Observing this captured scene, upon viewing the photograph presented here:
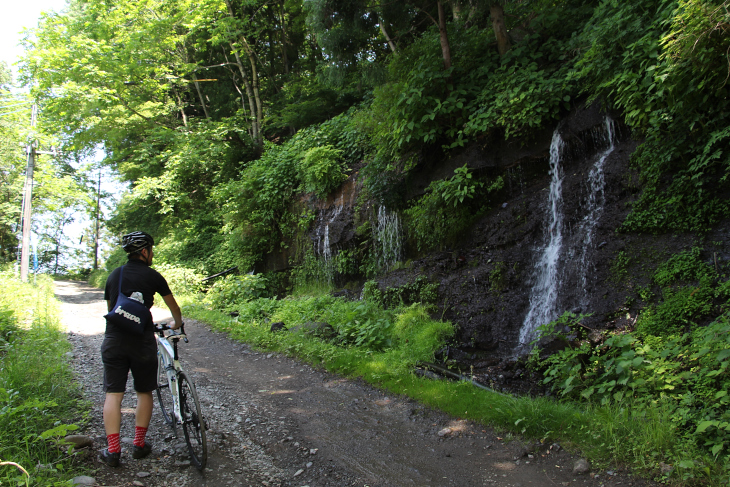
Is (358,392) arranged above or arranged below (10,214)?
below

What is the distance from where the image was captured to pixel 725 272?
17.1ft

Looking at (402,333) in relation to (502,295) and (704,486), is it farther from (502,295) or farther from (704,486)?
(704,486)

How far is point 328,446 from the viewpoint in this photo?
162 inches

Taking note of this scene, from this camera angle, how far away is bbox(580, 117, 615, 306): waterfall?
692 cm

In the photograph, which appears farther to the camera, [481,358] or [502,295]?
[502,295]

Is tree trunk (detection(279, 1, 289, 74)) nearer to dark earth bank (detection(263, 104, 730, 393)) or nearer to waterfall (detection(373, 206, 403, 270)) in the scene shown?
waterfall (detection(373, 206, 403, 270))

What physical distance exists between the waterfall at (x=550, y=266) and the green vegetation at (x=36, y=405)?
6.20 meters

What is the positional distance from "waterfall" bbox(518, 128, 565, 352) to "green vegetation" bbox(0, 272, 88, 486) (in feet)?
20.3

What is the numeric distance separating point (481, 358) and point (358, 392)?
2.38 metres

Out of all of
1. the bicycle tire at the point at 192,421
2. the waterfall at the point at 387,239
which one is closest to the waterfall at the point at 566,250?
the waterfall at the point at 387,239

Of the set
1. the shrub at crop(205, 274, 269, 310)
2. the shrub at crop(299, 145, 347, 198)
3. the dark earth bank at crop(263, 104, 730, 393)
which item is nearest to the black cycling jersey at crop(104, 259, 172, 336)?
the dark earth bank at crop(263, 104, 730, 393)

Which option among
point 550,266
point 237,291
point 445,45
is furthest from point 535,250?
point 237,291

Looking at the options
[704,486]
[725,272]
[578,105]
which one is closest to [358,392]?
[704,486]

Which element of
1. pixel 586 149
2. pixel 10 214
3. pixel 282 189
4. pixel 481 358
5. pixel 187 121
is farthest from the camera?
pixel 10 214
